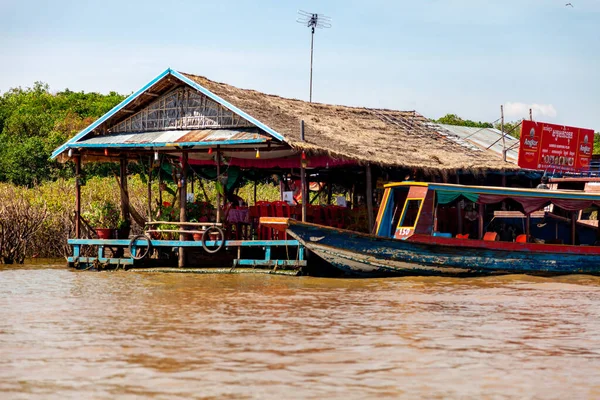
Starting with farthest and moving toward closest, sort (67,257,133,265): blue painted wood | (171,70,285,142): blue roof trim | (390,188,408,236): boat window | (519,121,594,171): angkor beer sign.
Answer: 1. (519,121,594,171): angkor beer sign
2. (67,257,133,265): blue painted wood
3. (390,188,408,236): boat window
4. (171,70,285,142): blue roof trim

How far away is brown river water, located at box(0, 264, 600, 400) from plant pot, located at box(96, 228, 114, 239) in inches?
154

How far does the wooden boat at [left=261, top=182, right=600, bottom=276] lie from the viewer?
15812 mm

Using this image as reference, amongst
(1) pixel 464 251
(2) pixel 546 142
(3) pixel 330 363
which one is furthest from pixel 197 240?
(3) pixel 330 363

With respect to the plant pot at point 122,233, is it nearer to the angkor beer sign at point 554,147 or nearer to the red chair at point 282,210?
the red chair at point 282,210

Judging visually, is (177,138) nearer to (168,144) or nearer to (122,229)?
(168,144)

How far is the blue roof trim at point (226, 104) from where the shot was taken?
16422 mm

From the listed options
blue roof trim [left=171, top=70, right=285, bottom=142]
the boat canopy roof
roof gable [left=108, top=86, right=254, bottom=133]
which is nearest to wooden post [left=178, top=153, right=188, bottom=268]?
roof gable [left=108, top=86, right=254, bottom=133]

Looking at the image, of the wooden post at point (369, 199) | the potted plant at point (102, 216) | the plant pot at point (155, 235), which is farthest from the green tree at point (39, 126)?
the wooden post at point (369, 199)

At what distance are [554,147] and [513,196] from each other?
14.9 ft

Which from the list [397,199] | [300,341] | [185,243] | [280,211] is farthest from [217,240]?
[300,341]

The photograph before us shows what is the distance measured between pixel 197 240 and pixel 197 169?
4.26 metres

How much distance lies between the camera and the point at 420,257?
16.0 m

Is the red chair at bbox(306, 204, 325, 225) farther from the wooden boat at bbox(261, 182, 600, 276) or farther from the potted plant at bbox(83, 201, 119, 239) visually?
the potted plant at bbox(83, 201, 119, 239)

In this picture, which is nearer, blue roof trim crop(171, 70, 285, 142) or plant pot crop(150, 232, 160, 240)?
blue roof trim crop(171, 70, 285, 142)
